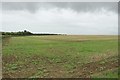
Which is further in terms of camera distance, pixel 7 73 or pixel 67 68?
pixel 67 68

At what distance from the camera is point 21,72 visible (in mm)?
24000

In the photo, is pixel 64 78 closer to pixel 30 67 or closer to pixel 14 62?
pixel 30 67

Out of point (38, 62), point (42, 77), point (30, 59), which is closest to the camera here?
point (42, 77)

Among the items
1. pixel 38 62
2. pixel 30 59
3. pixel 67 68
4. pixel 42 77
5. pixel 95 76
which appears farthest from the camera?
pixel 30 59

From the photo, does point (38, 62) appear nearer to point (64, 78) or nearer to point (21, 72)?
point (21, 72)

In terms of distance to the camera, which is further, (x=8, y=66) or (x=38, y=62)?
(x=38, y=62)

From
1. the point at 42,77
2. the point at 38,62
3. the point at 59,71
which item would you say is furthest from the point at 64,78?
the point at 38,62

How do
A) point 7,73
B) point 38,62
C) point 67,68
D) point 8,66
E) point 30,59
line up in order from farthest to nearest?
point 30,59 → point 38,62 → point 8,66 → point 67,68 → point 7,73

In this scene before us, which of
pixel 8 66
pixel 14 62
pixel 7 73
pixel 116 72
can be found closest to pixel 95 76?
pixel 116 72

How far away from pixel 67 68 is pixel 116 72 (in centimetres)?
602

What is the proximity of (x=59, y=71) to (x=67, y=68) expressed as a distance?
1657mm

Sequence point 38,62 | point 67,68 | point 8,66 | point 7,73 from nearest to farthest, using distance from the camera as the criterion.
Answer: point 7,73
point 67,68
point 8,66
point 38,62

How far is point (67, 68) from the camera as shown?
997 inches

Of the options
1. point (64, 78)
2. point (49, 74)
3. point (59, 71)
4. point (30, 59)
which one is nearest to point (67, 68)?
point (59, 71)
